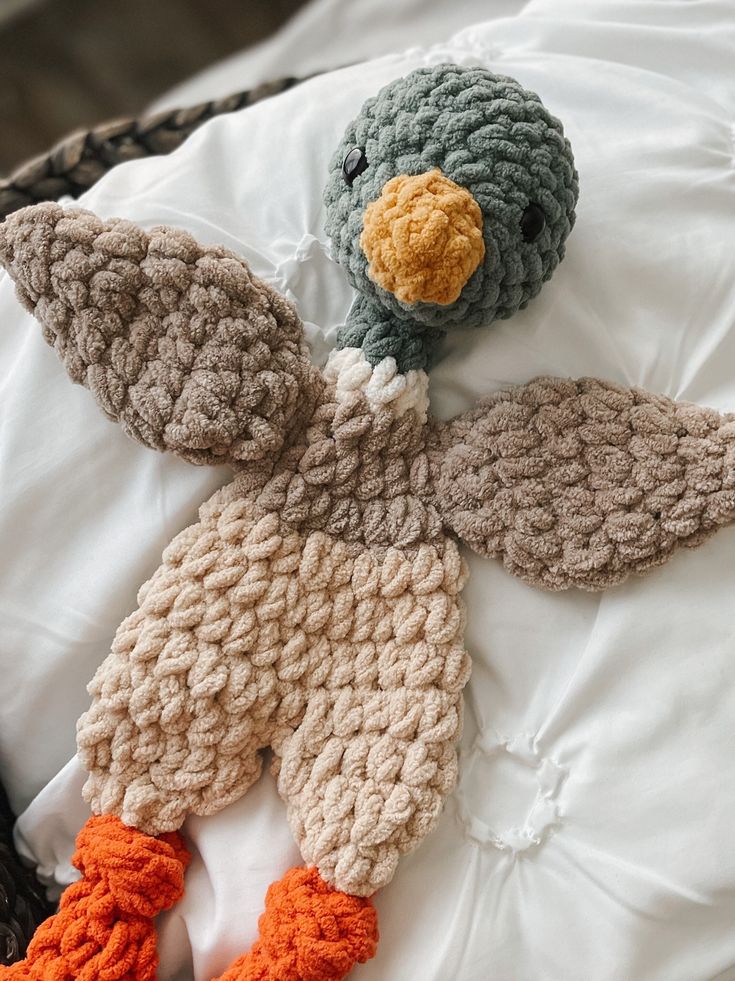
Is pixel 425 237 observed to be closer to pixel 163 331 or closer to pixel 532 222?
pixel 532 222

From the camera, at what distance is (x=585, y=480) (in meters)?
A: 0.68

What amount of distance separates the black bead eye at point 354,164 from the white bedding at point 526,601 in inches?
4.6

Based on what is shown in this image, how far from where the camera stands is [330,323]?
31.0 inches

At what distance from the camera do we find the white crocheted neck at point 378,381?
27.2 inches

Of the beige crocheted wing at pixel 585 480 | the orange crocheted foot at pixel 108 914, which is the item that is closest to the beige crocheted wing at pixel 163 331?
the beige crocheted wing at pixel 585 480

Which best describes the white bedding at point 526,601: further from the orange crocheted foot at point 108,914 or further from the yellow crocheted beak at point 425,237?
the yellow crocheted beak at point 425,237

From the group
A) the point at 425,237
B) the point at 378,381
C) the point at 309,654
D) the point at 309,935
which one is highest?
the point at 425,237

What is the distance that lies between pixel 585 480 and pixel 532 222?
194 mm

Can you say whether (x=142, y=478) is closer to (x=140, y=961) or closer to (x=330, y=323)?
(x=330, y=323)

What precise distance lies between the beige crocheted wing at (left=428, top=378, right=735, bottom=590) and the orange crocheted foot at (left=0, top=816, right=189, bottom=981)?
0.34 meters

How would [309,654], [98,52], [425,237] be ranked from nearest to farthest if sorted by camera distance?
[425,237], [309,654], [98,52]

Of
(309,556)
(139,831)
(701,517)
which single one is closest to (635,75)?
(701,517)

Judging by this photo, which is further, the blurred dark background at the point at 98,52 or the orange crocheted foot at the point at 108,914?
the blurred dark background at the point at 98,52

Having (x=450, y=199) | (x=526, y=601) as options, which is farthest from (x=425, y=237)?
(x=526, y=601)
